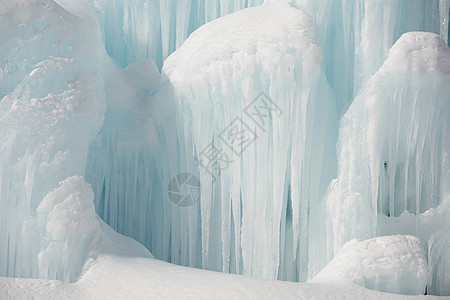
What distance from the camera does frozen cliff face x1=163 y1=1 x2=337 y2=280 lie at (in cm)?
485

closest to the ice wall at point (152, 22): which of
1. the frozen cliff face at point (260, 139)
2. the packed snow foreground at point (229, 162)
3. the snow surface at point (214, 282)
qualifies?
the packed snow foreground at point (229, 162)

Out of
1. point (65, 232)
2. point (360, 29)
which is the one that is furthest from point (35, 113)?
point (360, 29)

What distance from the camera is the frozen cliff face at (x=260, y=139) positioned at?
4848 millimetres

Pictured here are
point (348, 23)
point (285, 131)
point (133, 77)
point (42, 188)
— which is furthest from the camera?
point (133, 77)

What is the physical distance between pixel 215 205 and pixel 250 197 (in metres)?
0.42

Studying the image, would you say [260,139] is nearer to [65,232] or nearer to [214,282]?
[214,282]

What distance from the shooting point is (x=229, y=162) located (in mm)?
5043

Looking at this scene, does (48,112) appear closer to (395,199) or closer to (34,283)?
(34,283)

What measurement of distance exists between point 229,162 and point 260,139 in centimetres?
36

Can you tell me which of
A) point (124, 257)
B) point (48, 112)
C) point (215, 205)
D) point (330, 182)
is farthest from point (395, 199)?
point (48, 112)

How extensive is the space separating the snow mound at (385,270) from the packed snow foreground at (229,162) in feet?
0.04

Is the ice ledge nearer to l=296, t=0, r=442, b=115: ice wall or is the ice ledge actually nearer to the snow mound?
l=296, t=0, r=442, b=115: ice wall

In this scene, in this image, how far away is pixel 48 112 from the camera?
4.53 m

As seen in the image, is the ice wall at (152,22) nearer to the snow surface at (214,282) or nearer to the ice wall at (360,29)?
the ice wall at (360,29)
